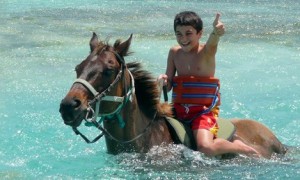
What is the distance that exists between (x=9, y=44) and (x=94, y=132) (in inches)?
240

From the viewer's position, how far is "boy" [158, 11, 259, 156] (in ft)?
20.6

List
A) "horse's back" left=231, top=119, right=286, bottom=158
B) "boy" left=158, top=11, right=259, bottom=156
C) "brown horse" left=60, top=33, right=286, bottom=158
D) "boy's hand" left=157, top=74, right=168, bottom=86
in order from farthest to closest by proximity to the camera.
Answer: "horse's back" left=231, top=119, right=286, bottom=158, "boy" left=158, top=11, right=259, bottom=156, "boy's hand" left=157, top=74, right=168, bottom=86, "brown horse" left=60, top=33, right=286, bottom=158

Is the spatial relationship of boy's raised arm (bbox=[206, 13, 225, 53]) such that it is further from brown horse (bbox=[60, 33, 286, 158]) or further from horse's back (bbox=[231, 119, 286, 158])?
horse's back (bbox=[231, 119, 286, 158])

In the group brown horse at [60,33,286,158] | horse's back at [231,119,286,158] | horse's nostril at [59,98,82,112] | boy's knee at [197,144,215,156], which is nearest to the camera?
horse's nostril at [59,98,82,112]

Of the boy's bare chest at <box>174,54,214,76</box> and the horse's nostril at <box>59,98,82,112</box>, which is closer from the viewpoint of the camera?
the horse's nostril at <box>59,98,82,112</box>

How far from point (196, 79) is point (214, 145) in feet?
2.14

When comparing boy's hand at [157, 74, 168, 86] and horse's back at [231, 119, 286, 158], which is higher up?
boy's hand at [157, 74, 168, 86]

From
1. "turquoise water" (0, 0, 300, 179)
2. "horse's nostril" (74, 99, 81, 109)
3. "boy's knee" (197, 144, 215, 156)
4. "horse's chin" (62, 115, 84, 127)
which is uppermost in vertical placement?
"horse's nostril" (74, 99, 81, 109)

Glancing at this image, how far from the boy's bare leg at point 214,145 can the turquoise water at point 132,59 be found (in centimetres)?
9

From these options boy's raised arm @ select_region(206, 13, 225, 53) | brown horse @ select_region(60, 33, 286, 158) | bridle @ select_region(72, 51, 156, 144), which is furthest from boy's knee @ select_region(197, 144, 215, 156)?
boy's raised arm @ select_region(206, 13, 225, 53)

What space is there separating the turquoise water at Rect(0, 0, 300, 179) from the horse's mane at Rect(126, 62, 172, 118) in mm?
374

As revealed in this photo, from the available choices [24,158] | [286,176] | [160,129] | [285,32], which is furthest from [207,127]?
[285,32]

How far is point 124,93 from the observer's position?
5.75 metres

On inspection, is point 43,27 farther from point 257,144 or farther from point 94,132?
point 257,144
